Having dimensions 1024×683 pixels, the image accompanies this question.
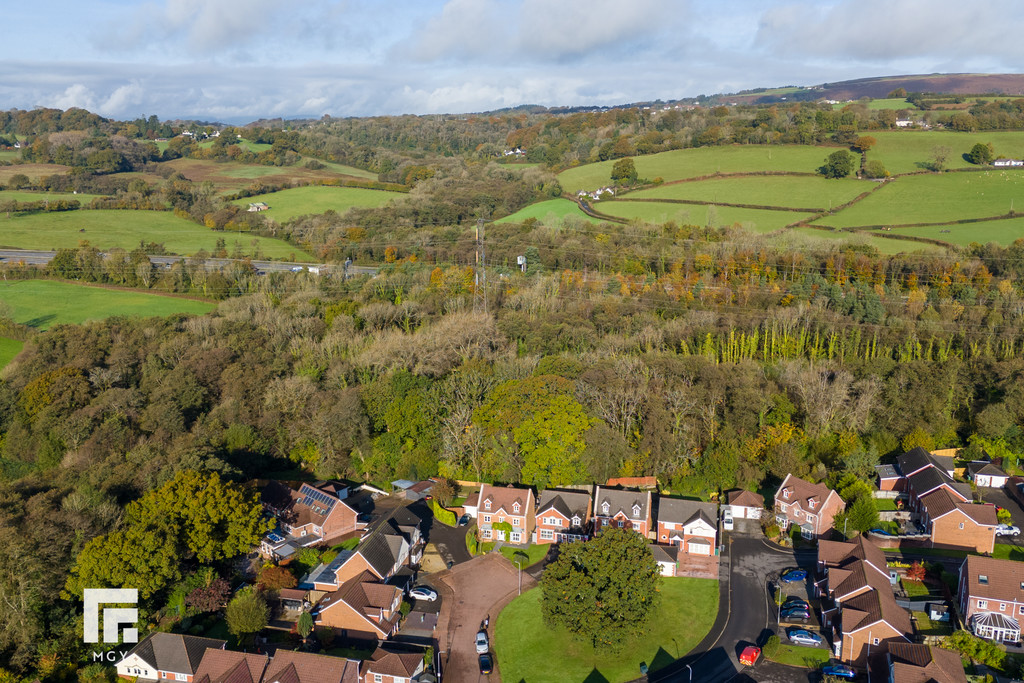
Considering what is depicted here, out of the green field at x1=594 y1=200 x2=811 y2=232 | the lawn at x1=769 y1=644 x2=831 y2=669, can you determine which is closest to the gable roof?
the lawn at x1=769 y1=644 x2=831 y2=669

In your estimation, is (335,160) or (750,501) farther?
(335,160)

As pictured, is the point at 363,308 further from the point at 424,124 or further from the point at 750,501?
the point at 424,124

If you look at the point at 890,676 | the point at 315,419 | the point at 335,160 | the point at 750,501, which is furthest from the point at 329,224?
the point at 890,676

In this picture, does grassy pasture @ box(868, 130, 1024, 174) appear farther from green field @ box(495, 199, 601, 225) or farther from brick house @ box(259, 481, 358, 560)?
brick house @ box(259, 481, 358, 560)

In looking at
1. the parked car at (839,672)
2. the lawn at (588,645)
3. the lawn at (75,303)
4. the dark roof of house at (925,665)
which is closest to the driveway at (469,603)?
the lawn at (588,645)

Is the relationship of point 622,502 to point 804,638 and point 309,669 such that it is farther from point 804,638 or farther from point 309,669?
point 309,669

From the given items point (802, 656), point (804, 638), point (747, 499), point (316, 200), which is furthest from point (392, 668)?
point (316, 200)
